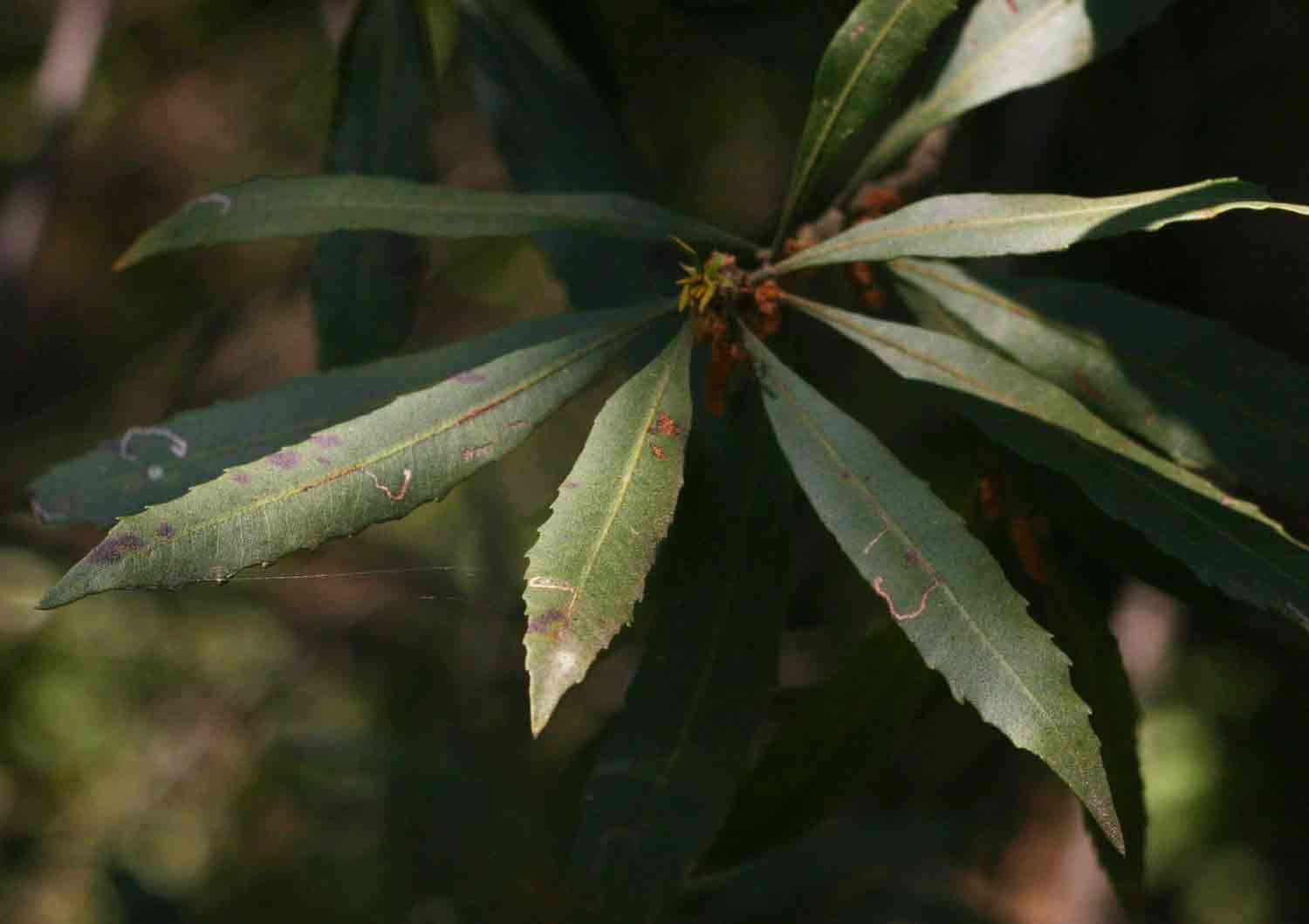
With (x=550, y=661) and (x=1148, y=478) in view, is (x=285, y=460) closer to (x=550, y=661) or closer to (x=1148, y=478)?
(x=550, y=661)

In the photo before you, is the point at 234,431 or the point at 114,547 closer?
the point at 114,547

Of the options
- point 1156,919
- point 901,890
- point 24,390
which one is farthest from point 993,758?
point 24,390

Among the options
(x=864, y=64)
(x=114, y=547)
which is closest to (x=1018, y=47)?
(x=864, y=64)

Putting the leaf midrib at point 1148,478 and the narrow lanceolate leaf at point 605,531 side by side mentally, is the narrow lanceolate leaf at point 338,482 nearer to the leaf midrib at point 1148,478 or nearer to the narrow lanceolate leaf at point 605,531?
the narrow lanceolate leaf at point 605,531

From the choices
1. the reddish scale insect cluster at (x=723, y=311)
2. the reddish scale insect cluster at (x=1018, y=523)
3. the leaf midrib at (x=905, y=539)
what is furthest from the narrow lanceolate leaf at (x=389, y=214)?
the reddish scale insect cluster at (x=1018, y=523)

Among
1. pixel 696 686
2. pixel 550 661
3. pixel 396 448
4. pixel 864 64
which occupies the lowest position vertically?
pixel 696 686

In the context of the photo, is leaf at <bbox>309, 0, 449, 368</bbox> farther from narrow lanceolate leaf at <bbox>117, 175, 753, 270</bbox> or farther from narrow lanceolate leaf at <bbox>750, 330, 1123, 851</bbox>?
narrow lanceolate leaf at <bbox>750, 330, 1123, 851</bbox>

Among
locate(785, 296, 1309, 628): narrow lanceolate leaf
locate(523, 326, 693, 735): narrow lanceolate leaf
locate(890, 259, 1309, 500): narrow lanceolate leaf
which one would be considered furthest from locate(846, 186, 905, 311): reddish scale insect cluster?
locate(523, 326, 693, 735): narrow lanceolate leaf
